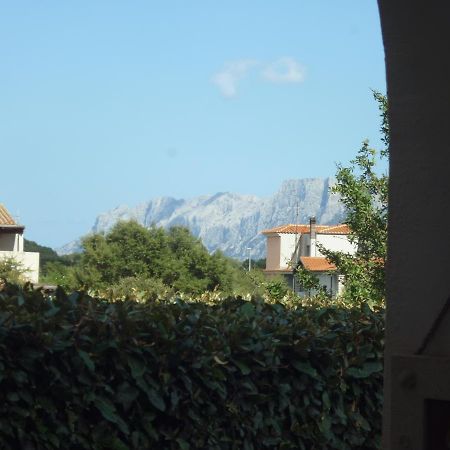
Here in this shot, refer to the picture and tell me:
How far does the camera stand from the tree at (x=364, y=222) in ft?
63.1

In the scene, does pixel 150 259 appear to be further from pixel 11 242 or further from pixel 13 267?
pixel 13 267

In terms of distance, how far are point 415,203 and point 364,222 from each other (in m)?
18.3

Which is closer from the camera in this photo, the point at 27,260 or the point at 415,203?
the point at 415,203

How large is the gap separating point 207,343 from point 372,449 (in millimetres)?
1627

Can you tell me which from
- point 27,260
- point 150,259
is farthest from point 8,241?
point 150,259

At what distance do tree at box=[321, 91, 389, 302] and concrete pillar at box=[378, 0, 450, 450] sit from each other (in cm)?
1763

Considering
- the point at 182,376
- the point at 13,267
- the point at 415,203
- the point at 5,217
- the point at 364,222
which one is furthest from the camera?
the point at 5,217

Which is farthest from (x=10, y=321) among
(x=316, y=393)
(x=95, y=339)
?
(x=316, y=393)

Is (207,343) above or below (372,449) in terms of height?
above

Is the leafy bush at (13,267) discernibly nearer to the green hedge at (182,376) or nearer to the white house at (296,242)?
the green hedge at (182,376)

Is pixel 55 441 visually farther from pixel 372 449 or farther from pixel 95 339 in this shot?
pixel 372 449

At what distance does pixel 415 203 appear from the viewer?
1.33m

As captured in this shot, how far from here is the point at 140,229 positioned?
73312mm

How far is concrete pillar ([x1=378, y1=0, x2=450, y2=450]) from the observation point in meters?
1.24
